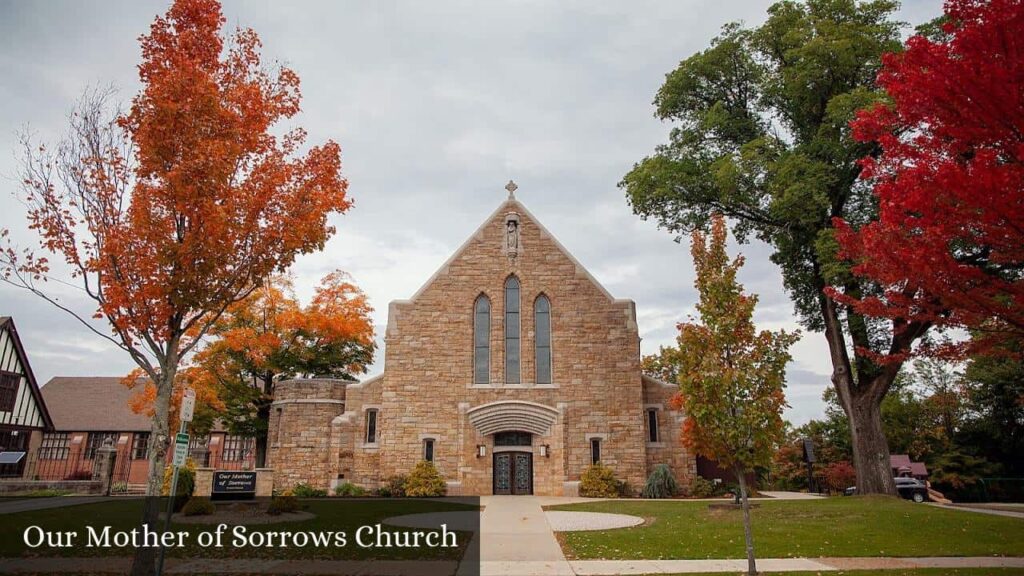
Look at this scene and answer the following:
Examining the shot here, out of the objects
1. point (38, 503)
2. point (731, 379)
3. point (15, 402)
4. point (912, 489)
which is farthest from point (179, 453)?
point (15, 402)

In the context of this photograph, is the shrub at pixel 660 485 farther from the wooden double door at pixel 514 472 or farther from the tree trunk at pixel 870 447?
the tree trunk at pixel 870 447

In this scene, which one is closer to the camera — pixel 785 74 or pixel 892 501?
pixel 892 501

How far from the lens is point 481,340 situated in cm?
2570

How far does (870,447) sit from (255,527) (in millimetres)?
17956

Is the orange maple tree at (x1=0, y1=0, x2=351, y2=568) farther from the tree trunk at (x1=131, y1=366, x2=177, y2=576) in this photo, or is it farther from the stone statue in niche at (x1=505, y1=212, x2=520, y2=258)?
the stone statue in niche at (x1=505, y1=212, x2=520, y2=258)

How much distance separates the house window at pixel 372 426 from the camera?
25.0 m

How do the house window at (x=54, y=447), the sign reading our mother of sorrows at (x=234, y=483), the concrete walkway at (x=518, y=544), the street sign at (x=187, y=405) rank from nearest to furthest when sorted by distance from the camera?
the street sign at (x=187, y=405)
the concrete walkway at (x=518, y=544)
the sign reading our mother of sorrows at (x=234, y=483)
the house window at (x=54, y=447)

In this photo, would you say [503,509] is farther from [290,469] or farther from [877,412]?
[877,412]

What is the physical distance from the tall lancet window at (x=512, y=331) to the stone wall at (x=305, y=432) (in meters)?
7.06

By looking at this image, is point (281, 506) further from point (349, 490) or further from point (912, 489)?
point (912, 489)

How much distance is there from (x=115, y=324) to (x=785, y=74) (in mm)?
19629

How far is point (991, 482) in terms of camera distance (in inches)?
1101

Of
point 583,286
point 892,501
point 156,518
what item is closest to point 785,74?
point 583,286

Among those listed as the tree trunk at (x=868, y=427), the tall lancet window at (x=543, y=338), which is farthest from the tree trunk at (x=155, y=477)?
the tree trunk at (x=868, y=427)
